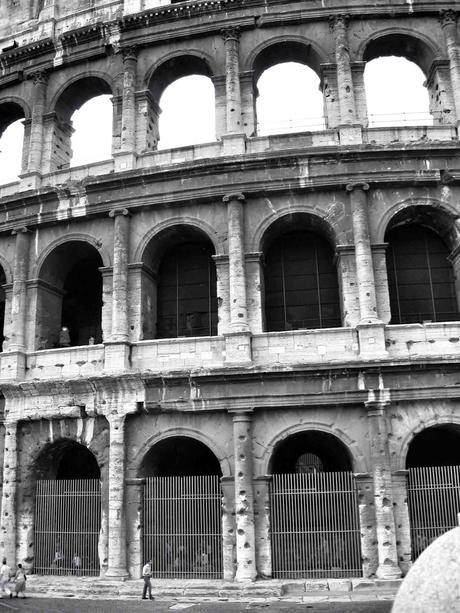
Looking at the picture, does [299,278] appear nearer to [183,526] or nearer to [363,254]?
[363,254]

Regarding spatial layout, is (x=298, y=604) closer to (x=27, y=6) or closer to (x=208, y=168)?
(x=208, y=168)

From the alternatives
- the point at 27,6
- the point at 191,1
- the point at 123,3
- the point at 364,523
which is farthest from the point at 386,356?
the point at 27,6

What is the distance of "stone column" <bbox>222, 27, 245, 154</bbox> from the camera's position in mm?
14062

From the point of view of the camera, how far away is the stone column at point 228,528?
11.9 m

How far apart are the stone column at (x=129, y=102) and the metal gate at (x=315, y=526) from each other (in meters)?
8.21

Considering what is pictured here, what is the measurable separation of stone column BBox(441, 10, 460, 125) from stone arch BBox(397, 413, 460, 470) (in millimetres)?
6326

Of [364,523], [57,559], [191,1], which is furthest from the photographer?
[191,1]

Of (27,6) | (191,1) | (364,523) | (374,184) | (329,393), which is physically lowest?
(364,523)

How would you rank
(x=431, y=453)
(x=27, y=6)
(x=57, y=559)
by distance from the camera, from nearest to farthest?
(x=57, y=559) → (x=431, y=453) → (x=27, y=6)

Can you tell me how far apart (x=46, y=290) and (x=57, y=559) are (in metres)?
5.77

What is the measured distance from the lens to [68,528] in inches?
515

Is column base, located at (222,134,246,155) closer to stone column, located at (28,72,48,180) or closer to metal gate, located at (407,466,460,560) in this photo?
stone column, located at (28,72,48,180)

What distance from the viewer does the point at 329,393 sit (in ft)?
40.2

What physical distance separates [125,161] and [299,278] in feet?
15.4
